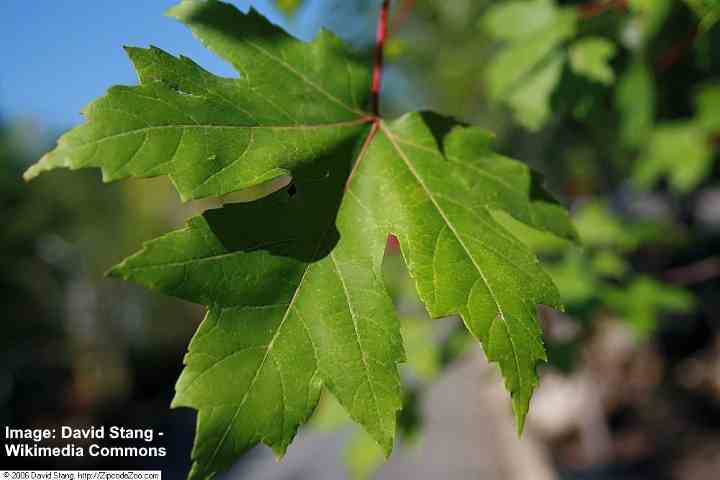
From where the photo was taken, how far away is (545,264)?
1.93m

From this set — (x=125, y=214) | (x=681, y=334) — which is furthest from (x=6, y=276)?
(x=681, y=334)

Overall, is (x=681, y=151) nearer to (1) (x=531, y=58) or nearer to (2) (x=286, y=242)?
(1) (x=531, y=58)

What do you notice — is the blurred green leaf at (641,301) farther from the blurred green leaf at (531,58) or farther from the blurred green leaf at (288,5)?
the blurred green leaf at (288,5)

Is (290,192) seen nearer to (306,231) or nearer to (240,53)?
(306,231)

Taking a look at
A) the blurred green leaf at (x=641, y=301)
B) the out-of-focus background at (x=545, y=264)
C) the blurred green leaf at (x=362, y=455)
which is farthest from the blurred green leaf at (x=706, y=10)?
the blurred green leaf at (x=362, y=455)

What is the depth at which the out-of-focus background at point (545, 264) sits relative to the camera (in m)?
1.18

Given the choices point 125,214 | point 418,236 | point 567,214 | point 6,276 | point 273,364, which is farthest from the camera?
point 125,214

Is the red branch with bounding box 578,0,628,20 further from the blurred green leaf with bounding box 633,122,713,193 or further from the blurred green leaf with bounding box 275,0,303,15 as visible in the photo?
the blurred green leaf with bounding box 633,122,713,193

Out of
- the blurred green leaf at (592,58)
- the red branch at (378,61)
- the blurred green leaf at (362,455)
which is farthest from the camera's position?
the blurred green leaf at (362,455)

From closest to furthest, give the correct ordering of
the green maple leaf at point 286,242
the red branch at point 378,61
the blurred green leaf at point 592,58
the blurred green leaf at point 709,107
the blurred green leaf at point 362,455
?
the green maple leaf at point 286,242 < the red branch at point 378,61 < the blurred green leaf at point 592,58 < the blurred green leaf at point 362,455 < the blurred green leaf at point 709,107

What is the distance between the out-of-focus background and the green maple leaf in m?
0.19

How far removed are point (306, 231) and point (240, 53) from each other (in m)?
0.24

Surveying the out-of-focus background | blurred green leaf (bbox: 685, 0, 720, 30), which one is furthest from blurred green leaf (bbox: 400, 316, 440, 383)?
blurred green leaf (bbox: 685, 0, 720, 30)

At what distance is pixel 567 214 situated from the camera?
0.78 meters
